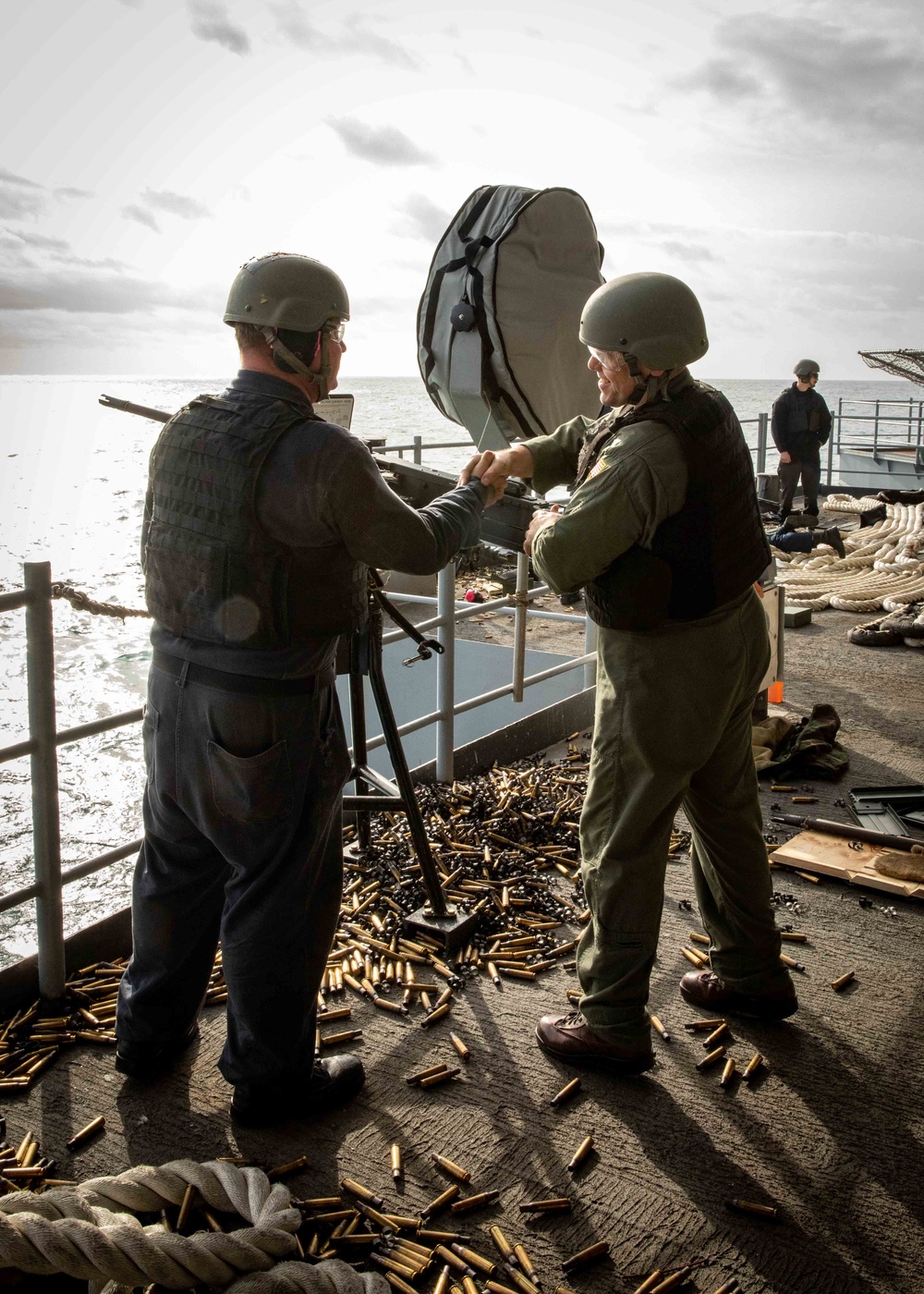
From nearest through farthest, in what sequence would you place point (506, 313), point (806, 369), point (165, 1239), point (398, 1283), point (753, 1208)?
point (165, 1239) → point (398, 1283) → point (753, 1208) → point (506, 313) → point (806, 369)

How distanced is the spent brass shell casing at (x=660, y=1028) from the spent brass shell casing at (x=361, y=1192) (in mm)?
1110

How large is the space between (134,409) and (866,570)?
10020 mm

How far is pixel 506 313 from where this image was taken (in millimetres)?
4379

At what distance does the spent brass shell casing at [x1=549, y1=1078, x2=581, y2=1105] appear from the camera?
3074 mm

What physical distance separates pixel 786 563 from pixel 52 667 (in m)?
10.4

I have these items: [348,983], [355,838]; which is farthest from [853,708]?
[348,983]

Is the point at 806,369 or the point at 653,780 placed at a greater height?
the point at 806,369

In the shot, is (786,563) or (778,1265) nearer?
(778,1265)

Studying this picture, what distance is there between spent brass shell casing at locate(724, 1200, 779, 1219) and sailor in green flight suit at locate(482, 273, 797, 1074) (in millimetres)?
568

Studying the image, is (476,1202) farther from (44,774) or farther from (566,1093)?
(44,774)

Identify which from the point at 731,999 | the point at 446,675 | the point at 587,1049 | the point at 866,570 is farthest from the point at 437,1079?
the point at 866,570

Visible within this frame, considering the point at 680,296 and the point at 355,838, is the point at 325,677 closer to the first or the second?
the point at 680,296

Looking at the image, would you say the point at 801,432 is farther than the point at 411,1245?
Yes

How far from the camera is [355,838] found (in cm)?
502
